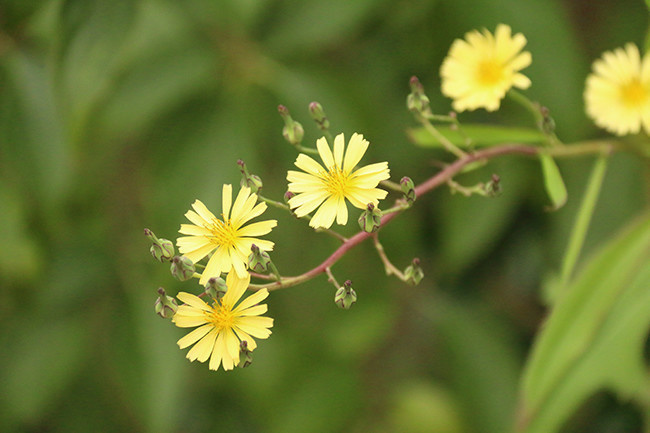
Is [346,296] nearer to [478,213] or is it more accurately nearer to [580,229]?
[580,229]

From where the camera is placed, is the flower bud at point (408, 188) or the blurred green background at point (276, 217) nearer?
the flower bud at point (408, 188)

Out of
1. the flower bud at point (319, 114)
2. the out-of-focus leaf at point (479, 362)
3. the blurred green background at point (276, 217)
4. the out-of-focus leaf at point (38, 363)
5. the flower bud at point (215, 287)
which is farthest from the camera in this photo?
the out-of-focus leaf at point (479, 362)

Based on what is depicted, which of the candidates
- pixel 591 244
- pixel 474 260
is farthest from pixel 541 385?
pixel 474 260

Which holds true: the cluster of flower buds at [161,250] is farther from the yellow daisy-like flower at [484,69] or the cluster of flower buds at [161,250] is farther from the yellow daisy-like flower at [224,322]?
the yellow daisy-like flower at [484,69]

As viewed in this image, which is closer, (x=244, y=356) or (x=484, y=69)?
(x=244, y=356)

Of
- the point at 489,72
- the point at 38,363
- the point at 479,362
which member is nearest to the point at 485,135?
the point at 489,72

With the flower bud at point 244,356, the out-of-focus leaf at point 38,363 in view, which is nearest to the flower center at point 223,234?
the flower bud at point 244,356
